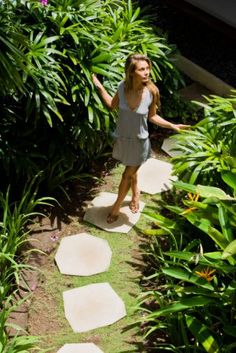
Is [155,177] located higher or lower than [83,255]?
higher

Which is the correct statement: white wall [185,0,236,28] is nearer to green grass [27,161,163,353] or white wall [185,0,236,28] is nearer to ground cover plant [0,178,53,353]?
green grass [27,161,163,353]

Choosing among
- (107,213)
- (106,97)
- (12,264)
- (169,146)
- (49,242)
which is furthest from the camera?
(169,146)

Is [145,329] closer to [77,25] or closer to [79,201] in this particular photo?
[79,201]

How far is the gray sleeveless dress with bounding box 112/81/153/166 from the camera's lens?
167 inches

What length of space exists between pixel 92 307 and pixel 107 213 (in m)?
0.93

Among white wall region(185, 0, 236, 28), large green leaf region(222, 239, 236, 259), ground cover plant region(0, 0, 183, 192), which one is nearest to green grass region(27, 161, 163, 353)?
ground cover plant region(0, 0, 183, 192)

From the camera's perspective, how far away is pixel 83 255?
4473 millimetres

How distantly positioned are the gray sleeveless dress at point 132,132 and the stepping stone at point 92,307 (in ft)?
3.05

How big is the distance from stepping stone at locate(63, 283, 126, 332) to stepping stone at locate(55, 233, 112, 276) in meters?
0.17

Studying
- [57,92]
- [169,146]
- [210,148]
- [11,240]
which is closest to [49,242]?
[11,240]

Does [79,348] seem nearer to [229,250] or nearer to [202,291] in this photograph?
[202,291]

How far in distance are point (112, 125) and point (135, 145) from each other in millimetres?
522

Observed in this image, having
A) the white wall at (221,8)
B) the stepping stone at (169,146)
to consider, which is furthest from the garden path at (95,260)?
the white wall at (221,8)

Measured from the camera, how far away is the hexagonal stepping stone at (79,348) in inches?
149
